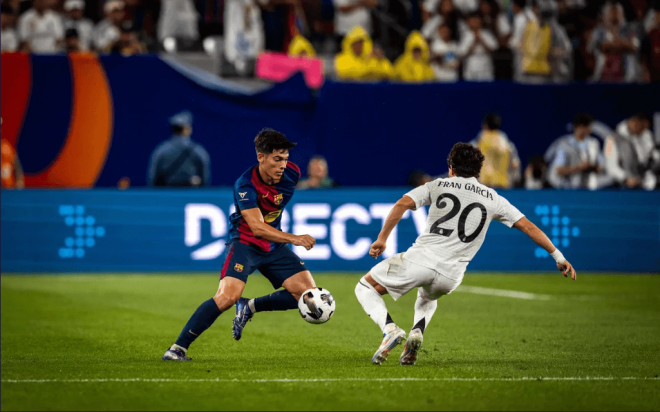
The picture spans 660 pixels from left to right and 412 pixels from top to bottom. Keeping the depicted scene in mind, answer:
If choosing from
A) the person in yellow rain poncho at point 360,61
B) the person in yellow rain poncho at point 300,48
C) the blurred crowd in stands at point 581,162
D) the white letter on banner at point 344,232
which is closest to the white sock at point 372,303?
the white letter on banner at point 344,232

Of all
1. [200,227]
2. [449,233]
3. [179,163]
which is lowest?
[200,227]

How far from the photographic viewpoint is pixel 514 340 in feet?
30.1

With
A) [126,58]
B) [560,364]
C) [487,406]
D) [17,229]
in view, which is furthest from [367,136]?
[487,406]

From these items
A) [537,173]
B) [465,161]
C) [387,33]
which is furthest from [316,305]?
[387,33]

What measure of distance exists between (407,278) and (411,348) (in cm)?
51

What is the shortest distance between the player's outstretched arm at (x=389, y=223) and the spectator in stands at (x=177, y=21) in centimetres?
1269

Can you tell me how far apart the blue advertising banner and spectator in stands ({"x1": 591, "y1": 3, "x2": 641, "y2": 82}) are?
4.38 meters

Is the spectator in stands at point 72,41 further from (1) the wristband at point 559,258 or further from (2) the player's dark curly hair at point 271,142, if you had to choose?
(1) the wristband at point 559,258

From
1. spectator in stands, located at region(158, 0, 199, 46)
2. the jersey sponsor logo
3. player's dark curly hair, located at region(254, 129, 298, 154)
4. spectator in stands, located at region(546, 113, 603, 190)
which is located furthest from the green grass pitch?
spectator in stands, located at region(158, 0, 199, 46)

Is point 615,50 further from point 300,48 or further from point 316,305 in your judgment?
point 316,305

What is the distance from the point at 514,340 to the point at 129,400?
4270 mm

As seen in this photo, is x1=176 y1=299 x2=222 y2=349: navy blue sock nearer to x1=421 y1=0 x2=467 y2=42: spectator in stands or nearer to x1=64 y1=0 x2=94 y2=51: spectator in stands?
x1=64 y1=0 x2=94 y2=51: spectator in stands

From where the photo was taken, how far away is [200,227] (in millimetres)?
15430

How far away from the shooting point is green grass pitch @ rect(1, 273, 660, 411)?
6086 mm
